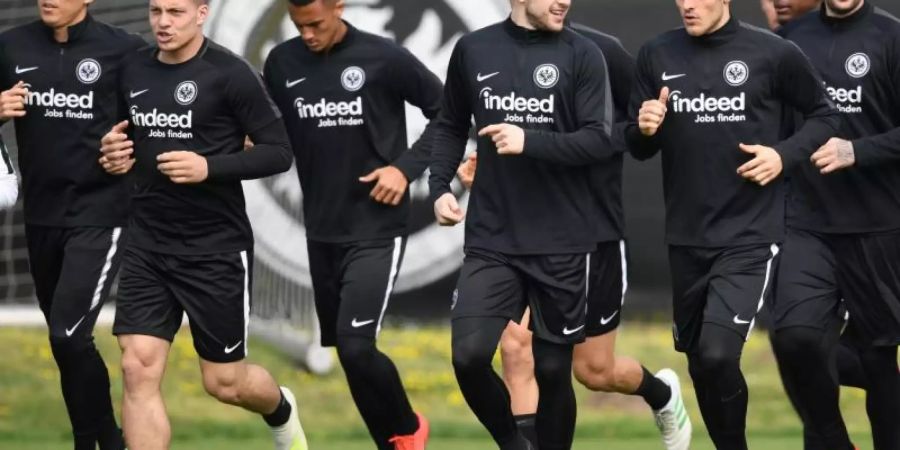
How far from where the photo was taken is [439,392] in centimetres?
1091

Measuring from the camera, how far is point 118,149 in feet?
26.2

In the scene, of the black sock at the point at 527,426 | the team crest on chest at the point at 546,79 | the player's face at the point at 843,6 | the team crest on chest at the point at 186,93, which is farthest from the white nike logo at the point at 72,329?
the player's face at the point at 843,6

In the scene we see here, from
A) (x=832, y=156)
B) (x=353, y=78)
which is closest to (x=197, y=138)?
(x=353, y=78)

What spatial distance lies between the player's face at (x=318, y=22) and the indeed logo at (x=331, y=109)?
25 cm

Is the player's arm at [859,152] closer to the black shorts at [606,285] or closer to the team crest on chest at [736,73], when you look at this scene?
the team crest on chest at [736,73]

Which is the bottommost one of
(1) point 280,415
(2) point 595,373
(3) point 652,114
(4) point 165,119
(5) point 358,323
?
(1) point 280,415

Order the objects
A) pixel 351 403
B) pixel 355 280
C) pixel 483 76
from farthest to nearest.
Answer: pixel 351 403 → pixel 355 280 → pixel 483 76

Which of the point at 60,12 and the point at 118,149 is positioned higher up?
the point at 60,12

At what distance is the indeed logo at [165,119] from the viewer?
7.91 metres

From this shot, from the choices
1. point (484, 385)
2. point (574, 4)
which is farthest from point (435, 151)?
point (574, 4)

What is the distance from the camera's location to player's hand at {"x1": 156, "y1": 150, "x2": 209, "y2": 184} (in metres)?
7.71

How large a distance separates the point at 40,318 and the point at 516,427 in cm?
385

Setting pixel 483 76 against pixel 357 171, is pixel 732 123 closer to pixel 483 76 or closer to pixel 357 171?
pixel 483 76

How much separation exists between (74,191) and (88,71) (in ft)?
1.63
